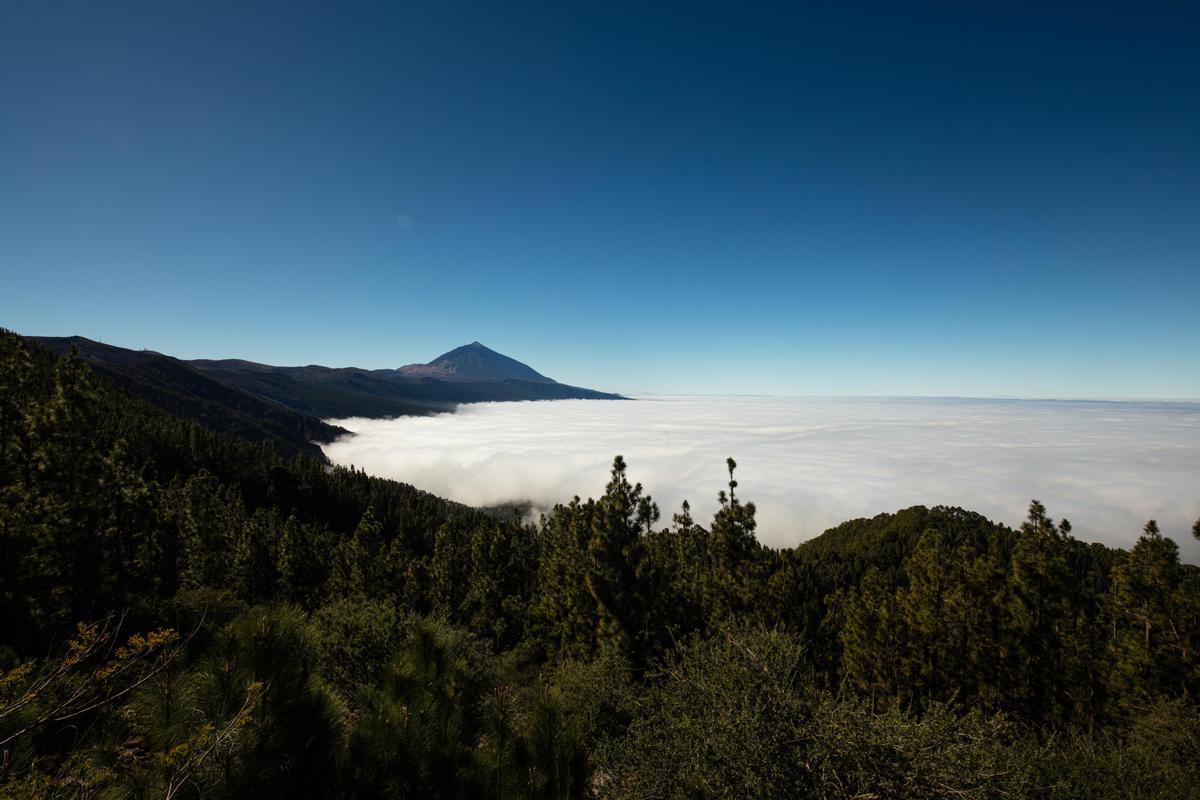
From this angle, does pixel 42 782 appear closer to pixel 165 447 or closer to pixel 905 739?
pixel 905 739

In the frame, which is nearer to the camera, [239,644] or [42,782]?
[42,782]

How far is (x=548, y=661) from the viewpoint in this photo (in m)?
38.9

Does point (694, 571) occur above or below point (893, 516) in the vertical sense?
above

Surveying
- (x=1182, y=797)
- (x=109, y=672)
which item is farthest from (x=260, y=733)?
(x=1182, y=797)

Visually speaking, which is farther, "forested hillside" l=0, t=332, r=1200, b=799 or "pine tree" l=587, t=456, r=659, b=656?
"pine tree" l=587, t=456, r=659, b=656

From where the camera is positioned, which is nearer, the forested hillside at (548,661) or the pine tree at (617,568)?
the forested hillside at (548,661)

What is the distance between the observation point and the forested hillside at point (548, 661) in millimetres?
Answer: 5340

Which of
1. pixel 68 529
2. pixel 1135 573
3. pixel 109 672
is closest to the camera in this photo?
pixel 109 672

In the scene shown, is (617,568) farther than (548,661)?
No

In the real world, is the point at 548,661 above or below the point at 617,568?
below

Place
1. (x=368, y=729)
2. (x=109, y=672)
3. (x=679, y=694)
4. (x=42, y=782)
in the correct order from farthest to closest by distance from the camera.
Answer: (x=679, y=694) → (x=368, y=729) → (x=109, y=672) → (x=42, y=782)

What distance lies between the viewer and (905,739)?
11.0 meters

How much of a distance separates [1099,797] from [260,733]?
22646 millimetres

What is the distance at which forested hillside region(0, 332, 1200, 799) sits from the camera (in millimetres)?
5340
